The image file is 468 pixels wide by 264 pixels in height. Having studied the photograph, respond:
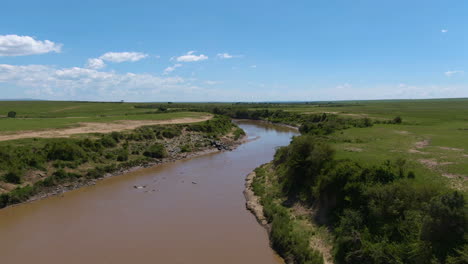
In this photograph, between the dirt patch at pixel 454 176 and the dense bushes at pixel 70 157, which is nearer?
the dirt patch at pixel 454 176

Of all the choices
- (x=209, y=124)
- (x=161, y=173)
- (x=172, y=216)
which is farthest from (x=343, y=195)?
(x=209, y=124)

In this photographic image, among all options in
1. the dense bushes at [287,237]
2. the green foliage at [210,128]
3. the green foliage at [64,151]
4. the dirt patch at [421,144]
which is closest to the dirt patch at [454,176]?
the dense bushes at [287,237]

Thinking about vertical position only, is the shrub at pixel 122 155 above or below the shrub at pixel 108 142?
below

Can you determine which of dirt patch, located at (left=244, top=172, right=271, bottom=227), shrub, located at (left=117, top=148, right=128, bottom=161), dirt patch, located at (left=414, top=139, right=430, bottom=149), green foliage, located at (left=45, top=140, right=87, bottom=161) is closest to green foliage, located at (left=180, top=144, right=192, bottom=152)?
shrub, located at (left=117, top=148, right=128, bottom=161)

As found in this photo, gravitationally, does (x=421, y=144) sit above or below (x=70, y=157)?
above

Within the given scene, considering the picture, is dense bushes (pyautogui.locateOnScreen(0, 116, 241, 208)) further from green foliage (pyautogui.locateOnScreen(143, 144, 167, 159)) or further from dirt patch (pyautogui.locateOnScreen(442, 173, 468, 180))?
dirt patch (pyautogui.locateOnScreen(442, 173, 468, 180))

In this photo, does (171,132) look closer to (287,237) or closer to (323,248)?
(287,237)

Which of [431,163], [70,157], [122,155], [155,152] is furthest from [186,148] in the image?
[431,163]

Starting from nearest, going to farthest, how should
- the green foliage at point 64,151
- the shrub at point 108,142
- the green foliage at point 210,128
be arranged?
the green foliage at point 64,151, the shrub at point 108,142, the green foliage at point 210,128

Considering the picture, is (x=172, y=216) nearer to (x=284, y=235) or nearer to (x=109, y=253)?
(x=109, y=253)

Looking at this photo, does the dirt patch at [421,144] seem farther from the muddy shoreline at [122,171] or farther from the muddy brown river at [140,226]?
the muddy shoreline at [122,171]
